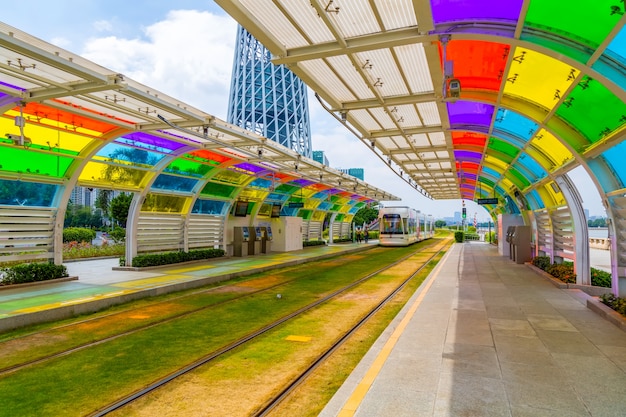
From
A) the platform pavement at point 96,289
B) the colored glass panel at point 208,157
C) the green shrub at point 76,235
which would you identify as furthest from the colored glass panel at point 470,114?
the green shrub at point 76,235

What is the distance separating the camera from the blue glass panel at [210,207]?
20.3 m

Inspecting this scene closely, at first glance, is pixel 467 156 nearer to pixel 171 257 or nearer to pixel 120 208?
pixel 171 257

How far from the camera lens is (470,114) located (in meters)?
10.6

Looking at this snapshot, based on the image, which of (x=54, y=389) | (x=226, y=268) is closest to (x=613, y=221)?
(x=54, y=389)

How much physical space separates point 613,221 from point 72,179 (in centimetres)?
1550

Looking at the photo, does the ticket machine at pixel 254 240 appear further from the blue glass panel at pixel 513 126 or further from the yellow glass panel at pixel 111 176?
the blue glass panel at pixel 513 126

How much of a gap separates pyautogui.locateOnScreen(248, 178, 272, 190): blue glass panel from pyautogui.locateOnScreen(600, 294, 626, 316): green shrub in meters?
17.6

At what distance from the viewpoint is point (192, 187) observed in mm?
19234

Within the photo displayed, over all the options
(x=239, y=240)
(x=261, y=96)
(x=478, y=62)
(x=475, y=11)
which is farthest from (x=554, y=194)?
(x=261, y=96)

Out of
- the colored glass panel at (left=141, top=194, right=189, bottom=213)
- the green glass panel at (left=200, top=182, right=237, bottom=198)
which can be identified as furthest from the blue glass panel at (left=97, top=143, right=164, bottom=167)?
the green glass panel at (left=200, top=182, right=237, bottom=198)

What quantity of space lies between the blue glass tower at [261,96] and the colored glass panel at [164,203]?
3196 inches

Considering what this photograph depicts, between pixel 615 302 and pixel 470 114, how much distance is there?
545 cm

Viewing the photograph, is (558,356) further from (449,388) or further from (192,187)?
(192,187)

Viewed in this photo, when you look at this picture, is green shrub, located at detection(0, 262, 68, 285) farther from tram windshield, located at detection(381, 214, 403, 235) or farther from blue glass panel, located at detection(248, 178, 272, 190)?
tram windshield, located at detection(381, 214, 403, 235)
